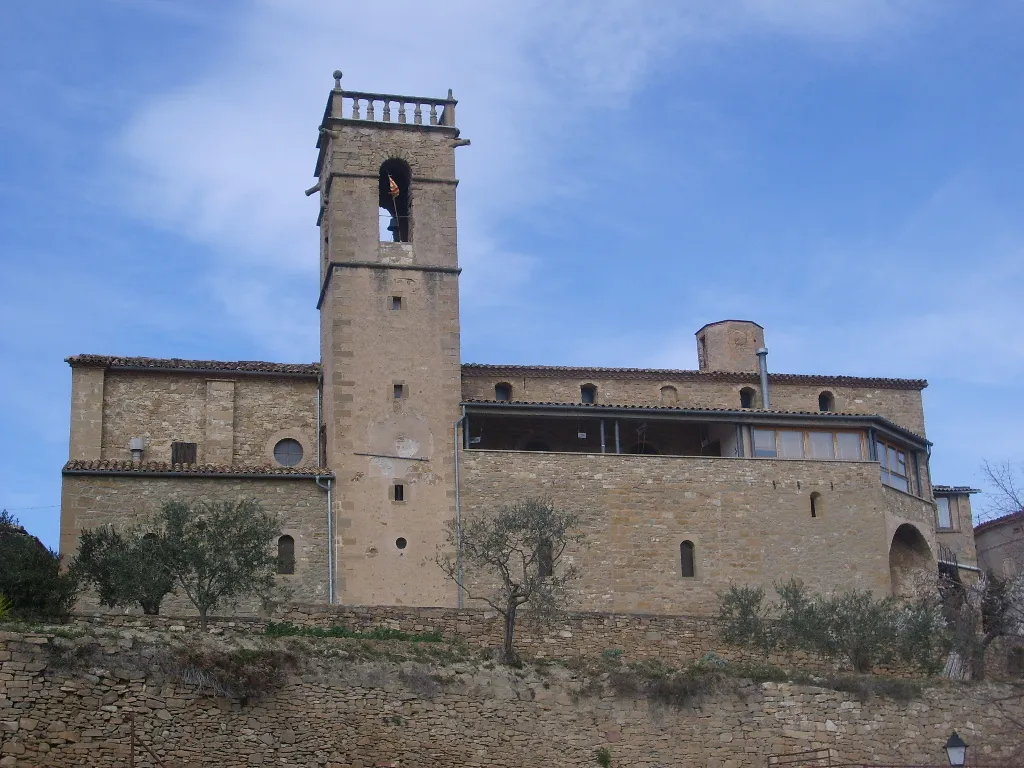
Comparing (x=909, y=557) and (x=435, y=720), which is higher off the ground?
(x=909, y=557)

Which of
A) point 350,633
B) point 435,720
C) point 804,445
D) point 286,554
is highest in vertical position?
point 804,445

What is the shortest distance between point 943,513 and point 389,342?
21.2 metres

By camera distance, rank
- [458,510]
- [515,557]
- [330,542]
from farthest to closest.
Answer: [458,510], [515,557], [330,542]

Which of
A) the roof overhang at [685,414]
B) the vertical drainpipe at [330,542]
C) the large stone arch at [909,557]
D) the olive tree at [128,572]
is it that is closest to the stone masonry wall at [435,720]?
the olive tree at [128,572]

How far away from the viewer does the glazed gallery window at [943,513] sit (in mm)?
51156

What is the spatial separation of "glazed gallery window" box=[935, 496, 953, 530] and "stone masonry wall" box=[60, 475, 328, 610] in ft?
74.3

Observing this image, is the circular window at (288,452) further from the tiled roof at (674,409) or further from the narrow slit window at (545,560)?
the narrow slit window at (545,560)

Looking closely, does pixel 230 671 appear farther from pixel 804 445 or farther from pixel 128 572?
pixel 804 445

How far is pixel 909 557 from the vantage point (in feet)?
147

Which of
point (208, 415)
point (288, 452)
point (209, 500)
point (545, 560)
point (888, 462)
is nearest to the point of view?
point (545, 560)

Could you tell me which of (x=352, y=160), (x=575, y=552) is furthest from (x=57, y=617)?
(x=352, y=160)

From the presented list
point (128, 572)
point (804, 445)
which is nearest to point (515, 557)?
point (804, 445)

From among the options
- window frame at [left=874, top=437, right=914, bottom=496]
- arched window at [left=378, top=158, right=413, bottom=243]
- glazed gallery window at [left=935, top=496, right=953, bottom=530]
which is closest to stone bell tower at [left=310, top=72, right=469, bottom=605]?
arched window at [left=378, top=158, right=413, bottom=243]

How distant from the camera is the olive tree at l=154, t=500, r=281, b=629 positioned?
108ft
